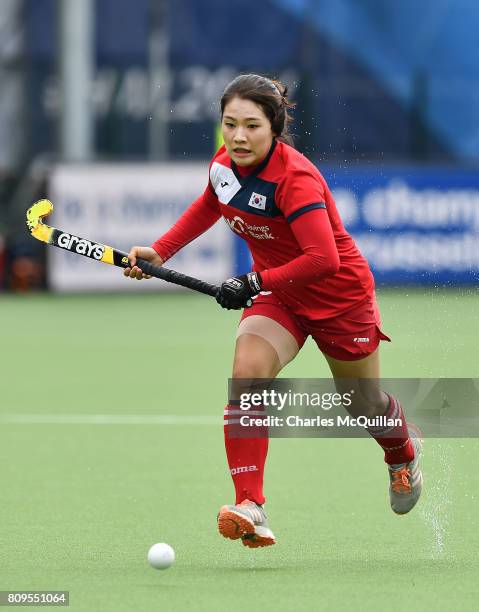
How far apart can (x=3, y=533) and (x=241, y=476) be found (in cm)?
99

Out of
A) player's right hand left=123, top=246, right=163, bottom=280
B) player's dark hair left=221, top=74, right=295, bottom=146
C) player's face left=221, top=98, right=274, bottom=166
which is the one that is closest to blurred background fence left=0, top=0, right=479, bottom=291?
player's right hand left=123, top=246, right=163, bottom=280

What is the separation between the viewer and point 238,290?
18.1 feet

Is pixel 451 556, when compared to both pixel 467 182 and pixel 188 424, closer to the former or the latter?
pixel 188 424

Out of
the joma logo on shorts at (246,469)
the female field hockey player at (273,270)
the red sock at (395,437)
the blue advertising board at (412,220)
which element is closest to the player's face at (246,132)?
the female field hockey player at (273,270)

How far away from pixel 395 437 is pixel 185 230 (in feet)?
3.73

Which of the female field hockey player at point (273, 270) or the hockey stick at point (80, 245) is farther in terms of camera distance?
the hockey stick at point (80, 245)

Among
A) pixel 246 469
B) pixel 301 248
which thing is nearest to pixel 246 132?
pixel 301 248

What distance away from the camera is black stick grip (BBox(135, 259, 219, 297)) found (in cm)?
568

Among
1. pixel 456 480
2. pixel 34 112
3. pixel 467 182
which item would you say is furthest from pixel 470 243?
pixel 456 480

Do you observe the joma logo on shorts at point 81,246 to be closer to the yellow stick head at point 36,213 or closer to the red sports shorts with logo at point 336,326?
the yellow stick head at point 36,213

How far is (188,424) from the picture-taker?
906cm

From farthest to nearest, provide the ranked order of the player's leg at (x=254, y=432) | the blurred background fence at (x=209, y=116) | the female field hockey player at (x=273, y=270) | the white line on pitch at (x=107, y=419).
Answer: the blurred background fence at (x=209, y=116)
the white line on pitch at (x=107, y=419)
the female field hockey player at (x=273, y=270)
the player's leg at (x=254, y=432)

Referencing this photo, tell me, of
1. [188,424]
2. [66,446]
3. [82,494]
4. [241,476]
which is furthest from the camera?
[188,424]

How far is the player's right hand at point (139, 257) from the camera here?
5.90m
